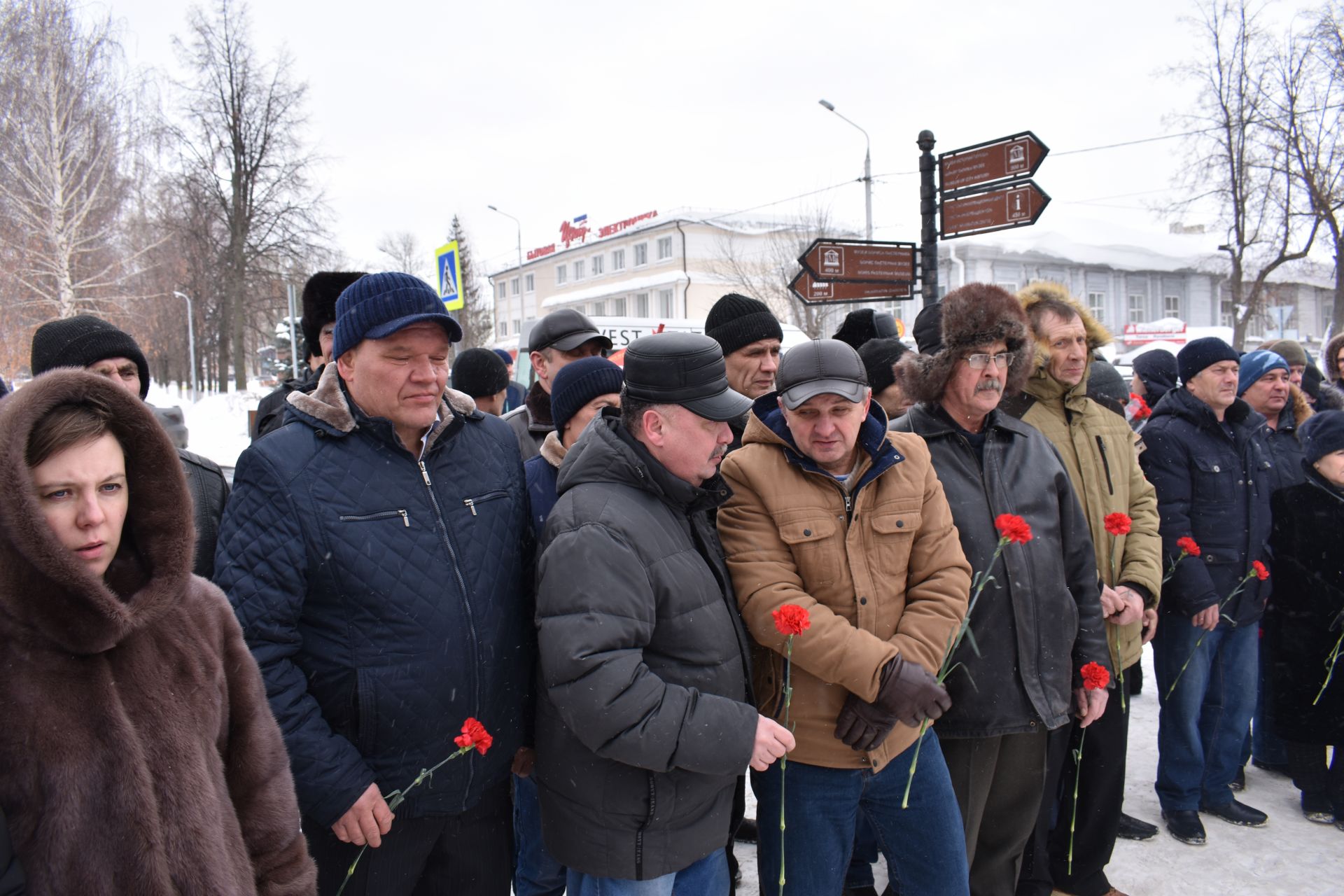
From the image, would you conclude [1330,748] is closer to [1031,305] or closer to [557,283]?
[1031,305]

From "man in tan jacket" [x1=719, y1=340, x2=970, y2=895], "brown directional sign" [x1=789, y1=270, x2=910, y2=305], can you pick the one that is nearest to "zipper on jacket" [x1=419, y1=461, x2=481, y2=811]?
"man in tan jacket" [x1=719, y1=340, x2=970, y2=895]

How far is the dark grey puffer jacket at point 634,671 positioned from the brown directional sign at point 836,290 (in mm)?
5616

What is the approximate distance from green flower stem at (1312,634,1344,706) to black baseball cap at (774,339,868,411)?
2.92 metres

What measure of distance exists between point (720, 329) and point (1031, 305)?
1387mm

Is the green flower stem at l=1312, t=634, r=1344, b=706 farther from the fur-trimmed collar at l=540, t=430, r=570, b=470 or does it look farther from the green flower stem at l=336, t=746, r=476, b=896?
the green flower stem at l=336, t=746, r=476, b=896

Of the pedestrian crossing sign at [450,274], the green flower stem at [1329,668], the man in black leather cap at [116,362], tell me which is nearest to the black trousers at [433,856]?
the man in black leather cap at [116,362]

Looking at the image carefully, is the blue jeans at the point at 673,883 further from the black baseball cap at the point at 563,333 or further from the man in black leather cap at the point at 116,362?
the black baseball cap at the point at 563,333

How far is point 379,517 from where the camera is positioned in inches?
79.0

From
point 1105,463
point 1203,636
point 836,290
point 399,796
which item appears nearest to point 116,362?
point 399,796

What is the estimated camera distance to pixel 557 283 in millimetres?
56312

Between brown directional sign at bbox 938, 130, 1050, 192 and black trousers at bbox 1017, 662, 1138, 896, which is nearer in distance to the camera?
black trousers at bbox 1017, 662, 1138, 896

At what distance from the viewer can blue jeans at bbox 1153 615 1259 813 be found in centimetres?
363

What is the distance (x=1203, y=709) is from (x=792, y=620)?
3045mm

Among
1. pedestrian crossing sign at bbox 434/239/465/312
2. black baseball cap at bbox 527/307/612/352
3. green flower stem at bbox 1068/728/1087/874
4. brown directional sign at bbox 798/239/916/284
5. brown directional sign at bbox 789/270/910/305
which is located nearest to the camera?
green flower stem at bbox 1068/728/1087/874
